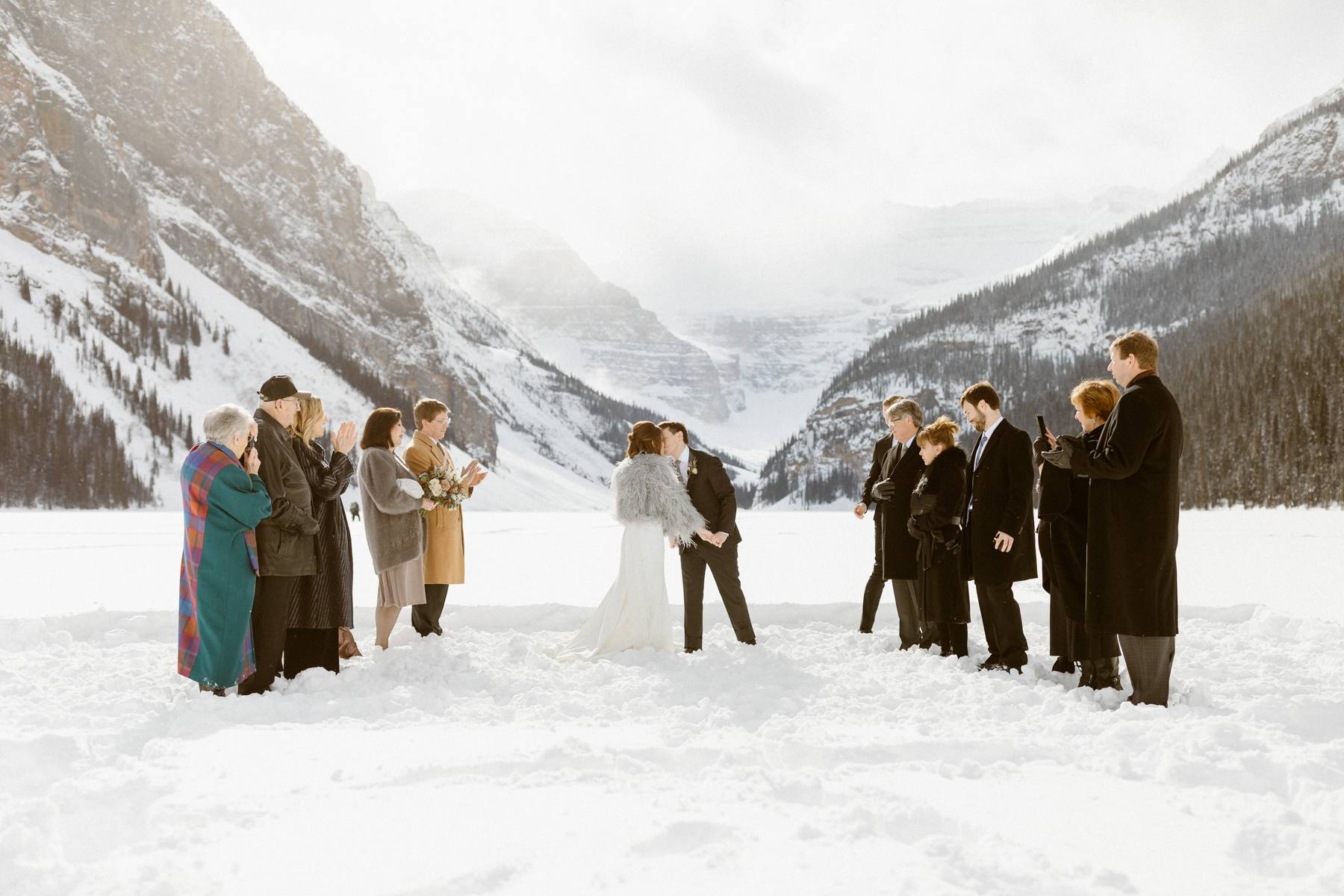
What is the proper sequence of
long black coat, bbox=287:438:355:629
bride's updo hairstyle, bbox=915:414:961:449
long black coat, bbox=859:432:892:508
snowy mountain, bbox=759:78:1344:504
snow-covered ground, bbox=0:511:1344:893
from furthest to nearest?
snowy mountain, bbox=759:78:1344:504 < long black coat, bbox=859:432:892:508 < bride's updo hairstyle, bbox=915:414:961:449 < long black coat, bbox=287:438:355:629 < snow-covered ground, bbox=0:511:1344:893

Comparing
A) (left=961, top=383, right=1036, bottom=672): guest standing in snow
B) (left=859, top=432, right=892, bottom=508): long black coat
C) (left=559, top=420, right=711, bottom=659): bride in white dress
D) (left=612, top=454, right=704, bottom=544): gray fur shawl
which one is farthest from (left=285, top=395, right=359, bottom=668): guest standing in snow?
(left=961, top=383, right=1036, bottom=672): guest standing in snow

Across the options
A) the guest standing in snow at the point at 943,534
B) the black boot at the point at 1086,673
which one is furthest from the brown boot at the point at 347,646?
the black boot at the point at 1086,673

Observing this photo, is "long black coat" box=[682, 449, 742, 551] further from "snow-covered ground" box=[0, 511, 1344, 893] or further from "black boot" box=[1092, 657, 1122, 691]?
"black boot" box=[1092, 657, 1122, 691]

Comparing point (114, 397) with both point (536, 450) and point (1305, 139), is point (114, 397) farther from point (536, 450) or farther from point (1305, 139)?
point (1305, 139)

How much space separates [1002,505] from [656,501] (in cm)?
279

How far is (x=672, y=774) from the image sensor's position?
4488 mm

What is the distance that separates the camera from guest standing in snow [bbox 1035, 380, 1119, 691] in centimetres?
616

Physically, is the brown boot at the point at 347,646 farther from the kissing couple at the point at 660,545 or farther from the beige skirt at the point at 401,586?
the kissing couple at the point at 660,545

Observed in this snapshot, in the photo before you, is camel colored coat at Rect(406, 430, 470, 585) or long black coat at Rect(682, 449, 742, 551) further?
Answer: camel colored coat at Rect(406, 430, 470, 585)

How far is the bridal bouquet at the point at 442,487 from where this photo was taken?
26.0 feet

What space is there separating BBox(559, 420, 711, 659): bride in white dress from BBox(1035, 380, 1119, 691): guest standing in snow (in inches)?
111

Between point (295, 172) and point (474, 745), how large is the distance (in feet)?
526

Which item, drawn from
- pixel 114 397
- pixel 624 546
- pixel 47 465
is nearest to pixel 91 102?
pixel 114 397

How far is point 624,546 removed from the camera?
26.1ft
